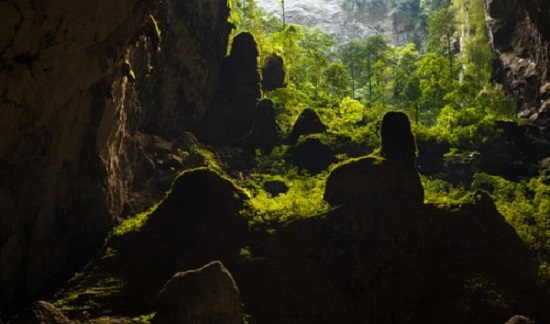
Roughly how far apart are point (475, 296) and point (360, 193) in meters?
5.38

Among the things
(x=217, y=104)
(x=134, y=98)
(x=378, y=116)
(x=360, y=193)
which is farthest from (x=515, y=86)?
(x=134, y=98)

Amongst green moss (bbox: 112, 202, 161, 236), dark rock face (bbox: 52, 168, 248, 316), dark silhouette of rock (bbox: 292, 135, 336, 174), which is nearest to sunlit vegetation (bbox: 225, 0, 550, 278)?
dark silhouette of rock (bbox: 292, 135, 336, 174)

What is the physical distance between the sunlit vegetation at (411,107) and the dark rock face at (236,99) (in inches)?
107

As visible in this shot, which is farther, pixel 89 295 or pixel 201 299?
pixel 89 295

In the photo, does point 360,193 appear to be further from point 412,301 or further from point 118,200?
point 118,200

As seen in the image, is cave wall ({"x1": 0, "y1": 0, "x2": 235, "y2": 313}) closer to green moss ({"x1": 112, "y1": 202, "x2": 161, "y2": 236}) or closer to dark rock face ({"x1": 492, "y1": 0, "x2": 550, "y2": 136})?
green moss ({"x1": 112, "y1": 202, "x2": 161, "y2": 236})

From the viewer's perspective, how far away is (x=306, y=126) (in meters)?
38.9

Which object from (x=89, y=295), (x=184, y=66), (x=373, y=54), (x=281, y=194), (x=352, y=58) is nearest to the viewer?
(x=89, y=295)

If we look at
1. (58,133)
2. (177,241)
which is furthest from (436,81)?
(58,133)

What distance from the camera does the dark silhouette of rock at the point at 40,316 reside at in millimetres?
14602

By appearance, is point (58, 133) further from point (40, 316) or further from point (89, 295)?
point (40, 316)

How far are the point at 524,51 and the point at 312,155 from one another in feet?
57.8

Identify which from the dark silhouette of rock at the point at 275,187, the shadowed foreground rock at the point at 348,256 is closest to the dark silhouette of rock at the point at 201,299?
the shadowed foreground rock at the point at 348,256

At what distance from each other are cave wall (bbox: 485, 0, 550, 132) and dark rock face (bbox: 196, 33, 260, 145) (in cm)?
1872
